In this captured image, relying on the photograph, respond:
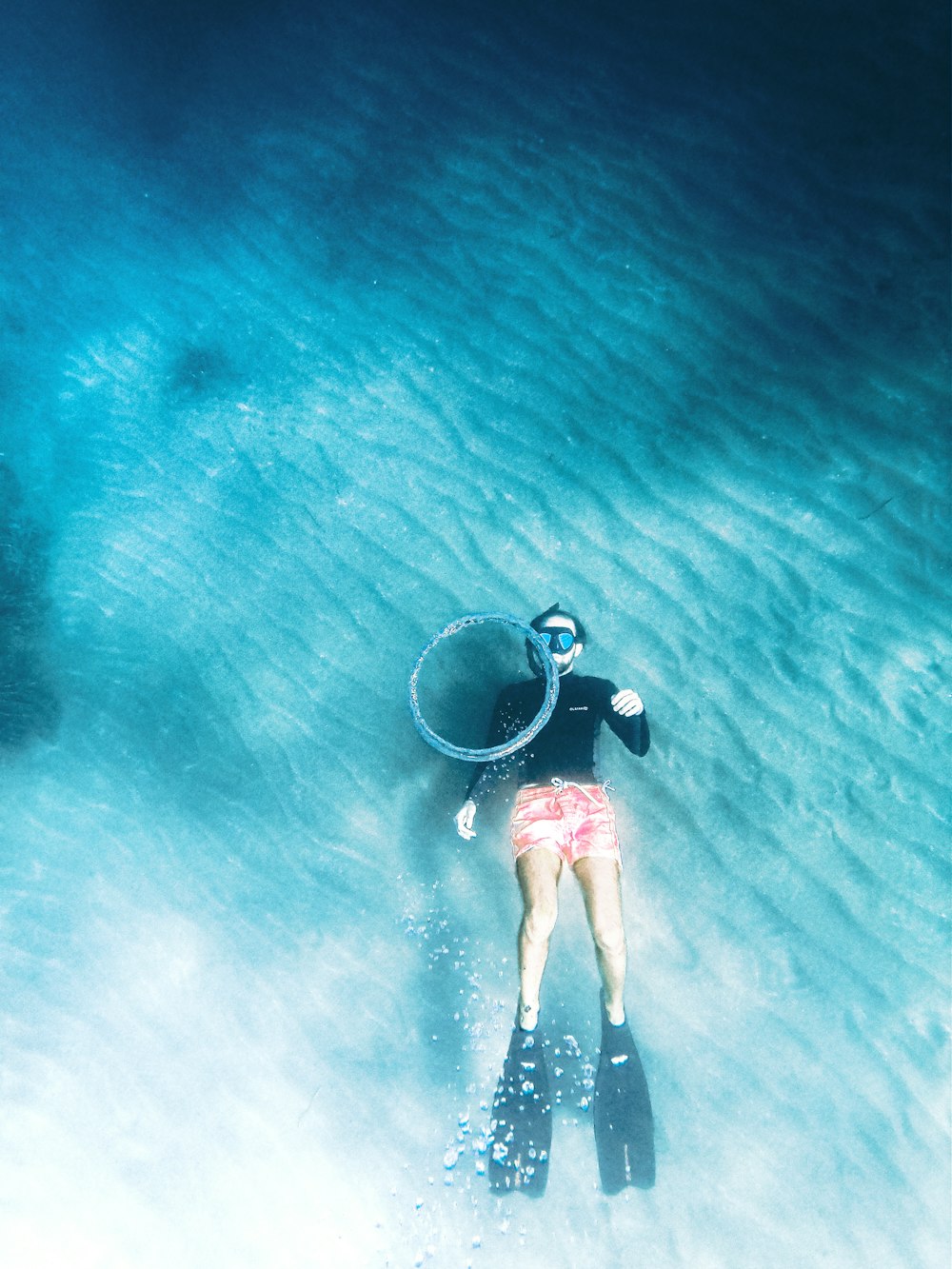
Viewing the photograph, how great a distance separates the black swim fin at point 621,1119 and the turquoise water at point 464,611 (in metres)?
0.12

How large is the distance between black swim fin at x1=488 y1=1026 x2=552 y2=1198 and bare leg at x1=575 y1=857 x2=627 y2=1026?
26.3 inches

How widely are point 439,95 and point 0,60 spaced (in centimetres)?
397

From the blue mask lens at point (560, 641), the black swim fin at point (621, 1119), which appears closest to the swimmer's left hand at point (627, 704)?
the blue mask lens at point (560, 641)

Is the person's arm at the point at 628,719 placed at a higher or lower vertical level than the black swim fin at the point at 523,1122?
higher

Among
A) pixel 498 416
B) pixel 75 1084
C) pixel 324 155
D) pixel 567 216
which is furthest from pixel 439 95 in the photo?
pixel 75 1084

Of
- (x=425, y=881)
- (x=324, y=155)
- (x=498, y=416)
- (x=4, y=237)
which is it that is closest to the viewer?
(x=425, y=881)

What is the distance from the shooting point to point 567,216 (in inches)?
182

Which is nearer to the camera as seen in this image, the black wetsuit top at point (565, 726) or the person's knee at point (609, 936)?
the person's knee at point (609, 936)

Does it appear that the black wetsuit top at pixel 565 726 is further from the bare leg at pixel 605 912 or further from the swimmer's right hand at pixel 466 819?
the bare leg at pixel 605 912

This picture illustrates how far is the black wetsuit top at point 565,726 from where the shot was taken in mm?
3627

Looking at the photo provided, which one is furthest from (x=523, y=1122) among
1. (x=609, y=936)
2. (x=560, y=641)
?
(x=560, y=641)

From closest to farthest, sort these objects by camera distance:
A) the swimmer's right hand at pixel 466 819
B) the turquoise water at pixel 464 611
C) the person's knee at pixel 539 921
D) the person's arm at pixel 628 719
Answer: the person's knee at pixel 539 921 < the person's arm at pixel 628 719 < the swimmer's right hand at pixel 466 819 < the turquoise water at pixel 464 611

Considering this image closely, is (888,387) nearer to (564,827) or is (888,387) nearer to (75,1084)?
(564,827)

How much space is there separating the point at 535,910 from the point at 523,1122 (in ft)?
4.61
